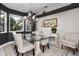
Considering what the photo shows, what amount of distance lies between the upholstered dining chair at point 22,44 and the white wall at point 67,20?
0.40m

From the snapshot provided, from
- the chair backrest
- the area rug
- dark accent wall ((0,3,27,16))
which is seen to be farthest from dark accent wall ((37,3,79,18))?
the area rug

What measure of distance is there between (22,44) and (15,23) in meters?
0.44

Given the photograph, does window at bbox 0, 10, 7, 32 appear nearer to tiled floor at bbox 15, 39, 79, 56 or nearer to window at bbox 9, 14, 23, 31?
window at bbox 9, 14, 23, 31

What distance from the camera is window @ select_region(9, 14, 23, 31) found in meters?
1.42

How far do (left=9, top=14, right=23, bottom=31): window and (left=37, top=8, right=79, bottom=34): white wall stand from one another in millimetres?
375

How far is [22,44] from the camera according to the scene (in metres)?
1.49

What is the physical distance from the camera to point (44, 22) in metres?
1.53

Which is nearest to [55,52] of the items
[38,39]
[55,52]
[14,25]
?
[55,52]

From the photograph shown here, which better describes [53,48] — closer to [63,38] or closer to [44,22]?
[63,38]

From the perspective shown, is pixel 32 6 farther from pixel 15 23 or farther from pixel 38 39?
pixel 38 39

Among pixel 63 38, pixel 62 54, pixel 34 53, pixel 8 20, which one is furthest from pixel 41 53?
pixel 8 20

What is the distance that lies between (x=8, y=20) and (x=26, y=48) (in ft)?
2.14

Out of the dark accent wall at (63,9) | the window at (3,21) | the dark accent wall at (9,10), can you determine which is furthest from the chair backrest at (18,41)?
the dark accent wall at (63,9)

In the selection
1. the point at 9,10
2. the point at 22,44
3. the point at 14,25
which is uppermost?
the point at 9,10
